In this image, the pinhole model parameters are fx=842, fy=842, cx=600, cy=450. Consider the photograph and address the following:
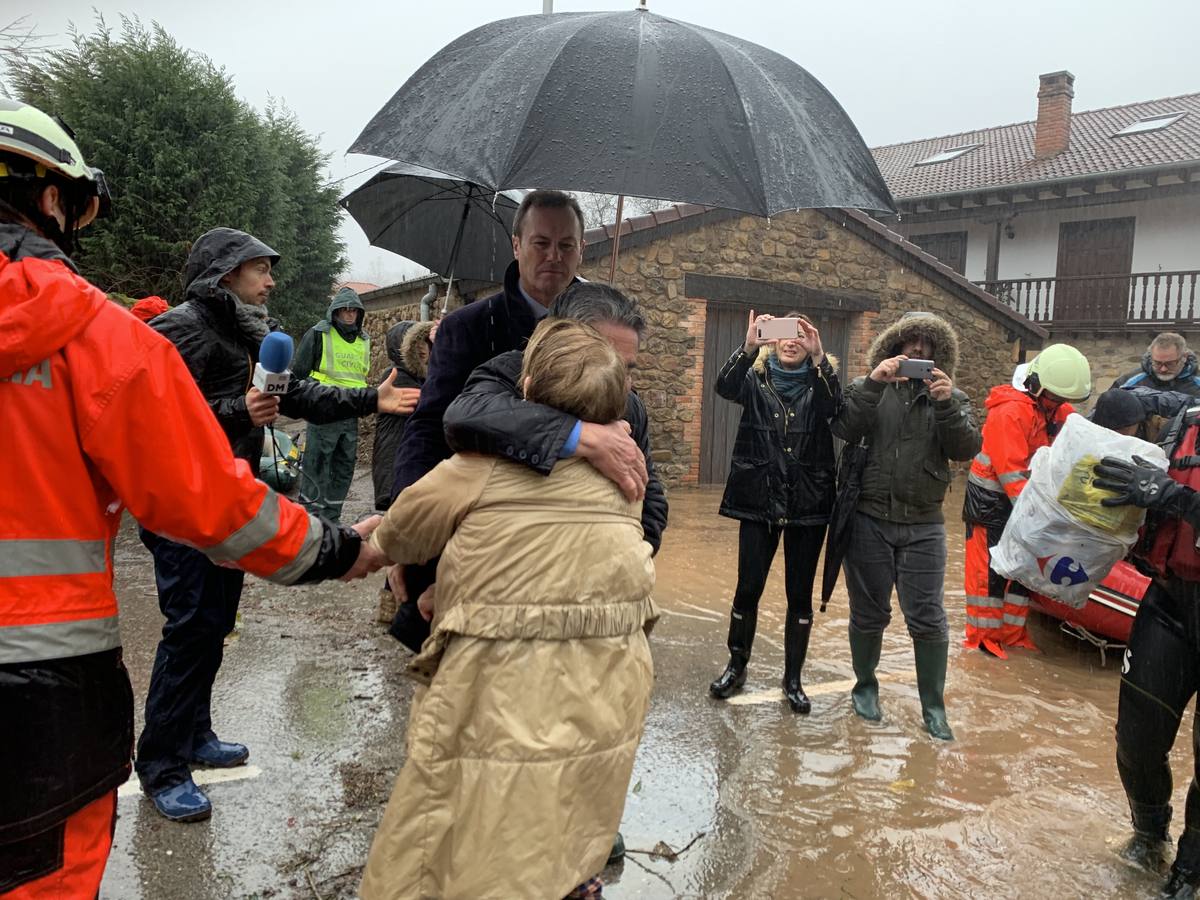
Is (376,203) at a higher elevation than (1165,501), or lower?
higher

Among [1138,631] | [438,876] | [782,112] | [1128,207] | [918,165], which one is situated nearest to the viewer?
[438,876]

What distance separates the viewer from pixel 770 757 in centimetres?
379

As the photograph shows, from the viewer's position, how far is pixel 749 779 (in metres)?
3.56

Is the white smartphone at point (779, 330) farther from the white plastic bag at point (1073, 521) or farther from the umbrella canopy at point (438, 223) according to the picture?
the umbrella canopy at point (438, 223)

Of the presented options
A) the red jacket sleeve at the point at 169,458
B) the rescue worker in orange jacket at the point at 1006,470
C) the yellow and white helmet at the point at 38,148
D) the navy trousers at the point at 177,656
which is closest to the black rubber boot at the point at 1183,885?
the rescue worker in orange jacket at the point at 1006,470

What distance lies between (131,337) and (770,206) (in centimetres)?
177

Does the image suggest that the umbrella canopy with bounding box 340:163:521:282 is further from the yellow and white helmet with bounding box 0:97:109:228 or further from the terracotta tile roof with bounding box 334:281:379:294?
the terracotta tile roof with bounding box 334:281:379:294

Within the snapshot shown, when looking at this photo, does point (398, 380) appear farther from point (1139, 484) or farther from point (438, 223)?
point (1139, 484)

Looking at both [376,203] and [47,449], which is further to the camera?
[376,203]

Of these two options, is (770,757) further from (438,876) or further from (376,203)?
(376,203)

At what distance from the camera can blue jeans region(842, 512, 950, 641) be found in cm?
413

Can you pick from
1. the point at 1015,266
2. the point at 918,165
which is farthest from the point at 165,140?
the point at 918,165

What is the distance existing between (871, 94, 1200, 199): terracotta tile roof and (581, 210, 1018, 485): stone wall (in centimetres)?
959

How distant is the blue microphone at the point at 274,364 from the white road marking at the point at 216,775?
61.1 inches
